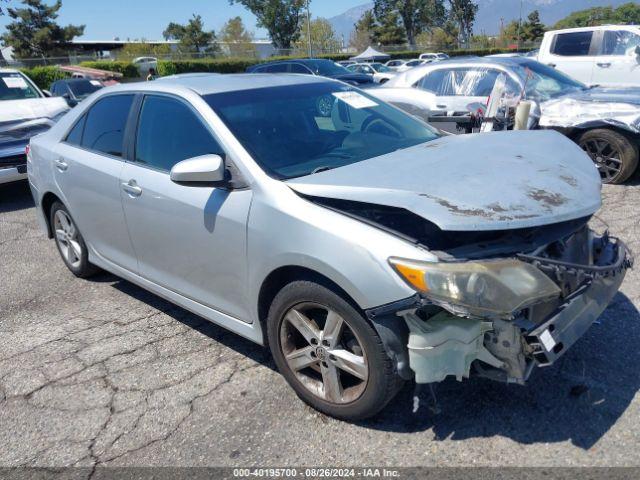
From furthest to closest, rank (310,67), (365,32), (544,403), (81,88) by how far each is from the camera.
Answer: (365,32) < (310,67) < (81,88) < (544,403)

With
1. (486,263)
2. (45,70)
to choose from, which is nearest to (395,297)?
(486,263)

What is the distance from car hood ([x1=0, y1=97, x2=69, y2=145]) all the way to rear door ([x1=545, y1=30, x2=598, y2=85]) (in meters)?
9.51

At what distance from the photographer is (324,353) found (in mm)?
2699

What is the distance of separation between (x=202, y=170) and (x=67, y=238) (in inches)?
96.9

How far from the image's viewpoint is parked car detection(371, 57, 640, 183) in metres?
6.24

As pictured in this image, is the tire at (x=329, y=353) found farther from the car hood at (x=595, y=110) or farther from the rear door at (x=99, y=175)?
the car hood at (x=595, y=110)

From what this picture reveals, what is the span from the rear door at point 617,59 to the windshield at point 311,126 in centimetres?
875

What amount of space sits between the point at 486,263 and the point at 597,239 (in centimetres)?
107

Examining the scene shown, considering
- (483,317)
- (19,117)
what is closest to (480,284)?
(483,317)

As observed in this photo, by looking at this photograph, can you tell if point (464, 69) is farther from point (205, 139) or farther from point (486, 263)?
point (486, 263)

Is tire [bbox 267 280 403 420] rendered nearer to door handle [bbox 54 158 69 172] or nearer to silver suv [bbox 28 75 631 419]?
silver suv [bbox 28 75 631 419]

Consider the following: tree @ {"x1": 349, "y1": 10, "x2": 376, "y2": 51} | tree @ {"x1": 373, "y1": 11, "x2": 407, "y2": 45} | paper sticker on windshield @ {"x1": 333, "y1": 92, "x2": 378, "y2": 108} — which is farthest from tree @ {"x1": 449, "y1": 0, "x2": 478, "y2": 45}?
paper sticker on windshield @ {"x1": 333, "y1": 92, "x2": 378, "y2": 108}

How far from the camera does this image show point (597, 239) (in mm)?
2973

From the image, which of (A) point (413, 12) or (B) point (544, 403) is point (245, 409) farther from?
(A) point (413, 12)
